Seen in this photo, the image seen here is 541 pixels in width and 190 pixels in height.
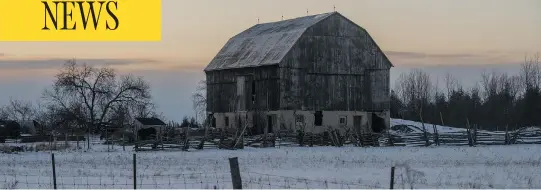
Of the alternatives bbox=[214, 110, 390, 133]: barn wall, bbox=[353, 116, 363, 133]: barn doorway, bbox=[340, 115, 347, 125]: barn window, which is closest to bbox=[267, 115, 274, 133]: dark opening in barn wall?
bbox=[214, 110, 390, 133]: barn wall

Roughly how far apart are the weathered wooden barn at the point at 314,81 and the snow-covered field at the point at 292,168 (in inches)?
367

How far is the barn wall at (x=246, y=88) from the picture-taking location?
52.0m

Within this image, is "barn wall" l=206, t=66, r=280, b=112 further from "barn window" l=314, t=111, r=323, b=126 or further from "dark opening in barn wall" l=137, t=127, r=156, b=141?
"dark opening in barn wall" l=137, t=127, r=156, b=141

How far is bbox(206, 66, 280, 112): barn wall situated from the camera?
52.0 meters

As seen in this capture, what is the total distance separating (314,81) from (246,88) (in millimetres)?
4550

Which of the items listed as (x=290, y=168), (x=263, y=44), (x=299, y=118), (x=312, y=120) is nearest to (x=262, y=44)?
(x=263, y=44)

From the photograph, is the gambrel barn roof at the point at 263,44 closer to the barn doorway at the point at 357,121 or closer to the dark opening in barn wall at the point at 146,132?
the dark opening in barn wall at the point at 146,132

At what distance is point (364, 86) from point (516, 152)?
15000 mm

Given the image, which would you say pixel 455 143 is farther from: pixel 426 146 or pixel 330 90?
pixel 330 90

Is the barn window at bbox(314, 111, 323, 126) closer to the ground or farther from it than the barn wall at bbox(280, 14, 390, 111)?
closer to the ground

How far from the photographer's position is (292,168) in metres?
28.9

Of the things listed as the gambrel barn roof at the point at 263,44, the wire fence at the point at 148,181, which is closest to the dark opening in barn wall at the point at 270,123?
the gambrel barn roof at the point at 263,44

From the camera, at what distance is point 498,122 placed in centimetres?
9006

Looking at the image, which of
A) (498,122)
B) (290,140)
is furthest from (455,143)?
(498,122)
